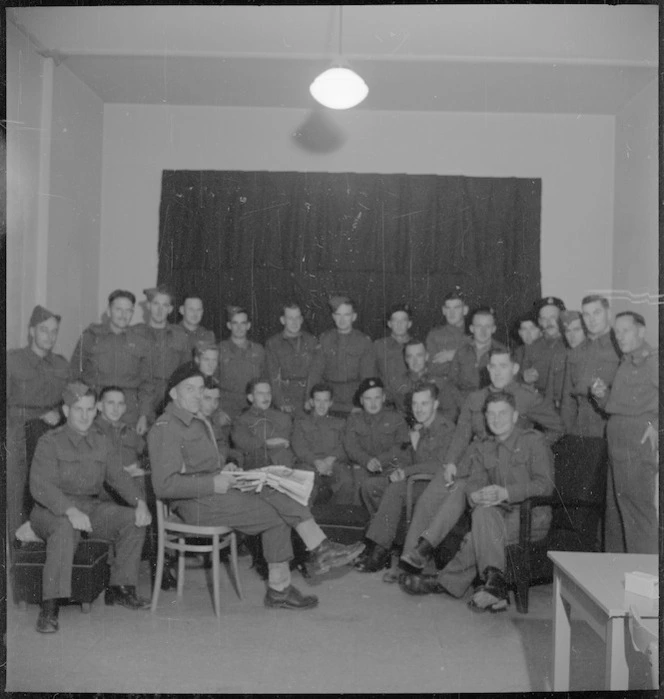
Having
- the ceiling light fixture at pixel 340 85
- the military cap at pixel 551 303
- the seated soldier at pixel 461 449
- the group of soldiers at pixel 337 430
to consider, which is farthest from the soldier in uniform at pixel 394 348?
the ceiling light fixture at pixel 340 85

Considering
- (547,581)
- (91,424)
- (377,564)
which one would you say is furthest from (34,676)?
(547,581)

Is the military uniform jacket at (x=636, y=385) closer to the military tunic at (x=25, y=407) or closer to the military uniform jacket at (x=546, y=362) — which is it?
the military uniform jacket at (x=546, y=362)

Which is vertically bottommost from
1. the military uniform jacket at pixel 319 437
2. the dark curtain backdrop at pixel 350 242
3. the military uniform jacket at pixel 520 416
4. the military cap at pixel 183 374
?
the military uniform jacket at pixel 319 437

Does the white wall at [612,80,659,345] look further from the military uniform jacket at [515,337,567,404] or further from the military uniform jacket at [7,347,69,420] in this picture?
the military uniform jacket at [7,347,69,420]

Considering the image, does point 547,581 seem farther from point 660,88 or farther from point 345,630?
point 660,88

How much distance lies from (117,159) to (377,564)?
281cm

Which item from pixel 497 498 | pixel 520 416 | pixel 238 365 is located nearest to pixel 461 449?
pixel 520 416

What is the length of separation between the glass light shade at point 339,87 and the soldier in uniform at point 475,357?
1.83 metres

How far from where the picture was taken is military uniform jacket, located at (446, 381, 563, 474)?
4059 millimetres

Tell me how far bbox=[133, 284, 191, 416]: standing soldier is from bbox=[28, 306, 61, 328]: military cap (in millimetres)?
632

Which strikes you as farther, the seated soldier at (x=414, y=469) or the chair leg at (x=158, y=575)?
the seated soldier at (x=414, y=469)

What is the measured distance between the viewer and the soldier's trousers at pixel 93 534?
10.6ft

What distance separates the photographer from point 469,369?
4.70 metres

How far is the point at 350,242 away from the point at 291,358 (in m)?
0.99
